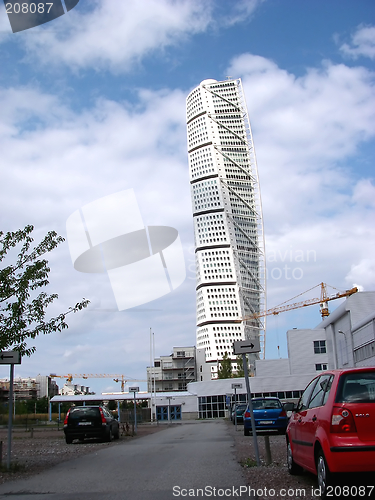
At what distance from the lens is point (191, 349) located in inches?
6093

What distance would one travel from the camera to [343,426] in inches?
246

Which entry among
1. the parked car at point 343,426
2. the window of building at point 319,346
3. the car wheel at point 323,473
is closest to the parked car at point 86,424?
the parked car at point 343,426

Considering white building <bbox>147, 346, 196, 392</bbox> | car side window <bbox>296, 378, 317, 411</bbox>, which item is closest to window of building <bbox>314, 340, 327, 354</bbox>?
car side window <bbox>296, 378, 317, 411</bbox>

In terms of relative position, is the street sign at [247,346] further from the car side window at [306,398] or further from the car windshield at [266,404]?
the car windshield at [266,404]

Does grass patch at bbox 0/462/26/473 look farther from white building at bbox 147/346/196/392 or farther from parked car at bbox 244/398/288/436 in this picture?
white building at bbox 147/346/196/392

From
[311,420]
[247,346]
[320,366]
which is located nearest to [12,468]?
[247,346]

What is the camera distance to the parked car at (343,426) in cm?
611

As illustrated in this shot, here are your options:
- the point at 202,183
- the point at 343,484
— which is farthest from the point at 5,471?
the point at 202,183

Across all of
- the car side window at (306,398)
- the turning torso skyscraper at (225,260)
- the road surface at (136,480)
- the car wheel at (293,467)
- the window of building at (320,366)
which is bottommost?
the road surface at (136,480)

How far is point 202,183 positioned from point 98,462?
187 metres

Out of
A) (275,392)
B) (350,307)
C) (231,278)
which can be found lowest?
(275,392)

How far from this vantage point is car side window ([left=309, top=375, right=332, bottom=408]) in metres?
7.27

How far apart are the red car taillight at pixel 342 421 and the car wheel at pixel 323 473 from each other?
20.3 inches

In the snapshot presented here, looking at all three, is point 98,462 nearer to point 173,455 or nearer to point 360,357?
point 173,455
